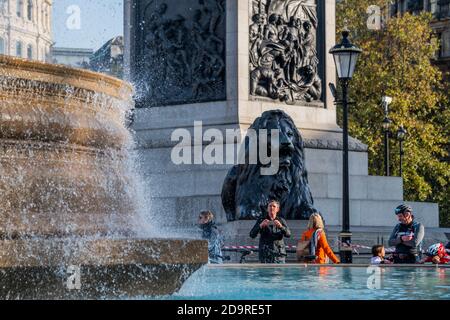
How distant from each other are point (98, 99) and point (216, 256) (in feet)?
24.7

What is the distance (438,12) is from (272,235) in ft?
241

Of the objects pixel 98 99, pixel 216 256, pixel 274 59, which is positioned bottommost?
pixel 216 256

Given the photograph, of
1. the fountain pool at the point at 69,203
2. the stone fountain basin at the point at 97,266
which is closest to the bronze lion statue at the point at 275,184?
the fountain pool at the point at 69,203

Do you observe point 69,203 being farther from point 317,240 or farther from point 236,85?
point 236,85

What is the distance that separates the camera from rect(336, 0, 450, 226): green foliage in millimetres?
50781

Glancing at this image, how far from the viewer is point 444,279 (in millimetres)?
11430

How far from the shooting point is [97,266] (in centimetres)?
807

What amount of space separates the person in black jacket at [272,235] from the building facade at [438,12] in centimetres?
6784

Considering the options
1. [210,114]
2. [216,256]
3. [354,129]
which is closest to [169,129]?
[210,114]

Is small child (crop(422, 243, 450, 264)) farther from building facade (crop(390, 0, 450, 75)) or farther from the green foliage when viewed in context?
building facade (crop(390, 0, 450, 75))

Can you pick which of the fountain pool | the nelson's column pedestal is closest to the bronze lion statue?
the nelson's column pedestal

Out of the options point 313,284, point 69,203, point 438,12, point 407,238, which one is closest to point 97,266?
point 69,203
